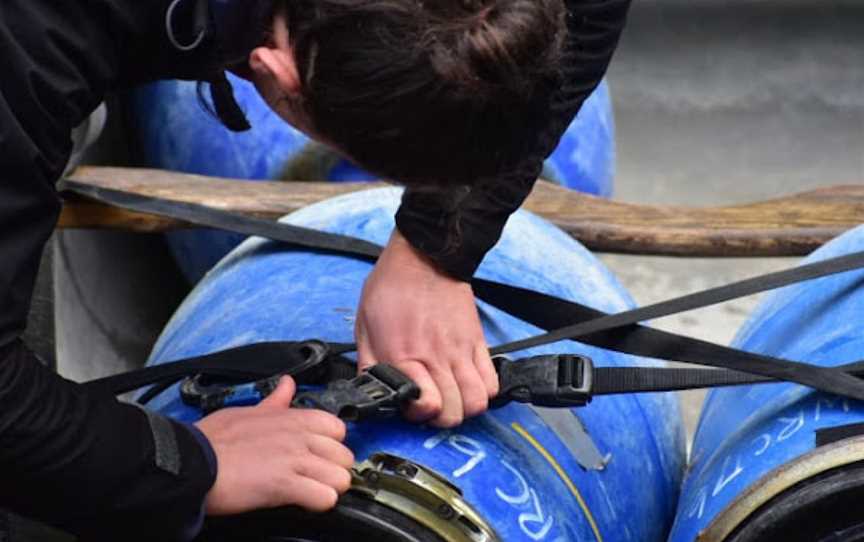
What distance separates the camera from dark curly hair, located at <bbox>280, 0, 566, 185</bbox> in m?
1.04

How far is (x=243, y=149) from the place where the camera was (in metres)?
2.32

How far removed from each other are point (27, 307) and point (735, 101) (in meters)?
3.38

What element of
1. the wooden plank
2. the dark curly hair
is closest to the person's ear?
the dark curly hair

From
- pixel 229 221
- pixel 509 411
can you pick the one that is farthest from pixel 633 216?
pixel 509 411

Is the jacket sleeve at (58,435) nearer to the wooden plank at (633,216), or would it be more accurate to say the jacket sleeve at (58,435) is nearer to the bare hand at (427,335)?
the bare hand at (427,335)

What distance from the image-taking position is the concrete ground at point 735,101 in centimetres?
382

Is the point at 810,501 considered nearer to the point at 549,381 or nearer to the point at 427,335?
the point at 549,381

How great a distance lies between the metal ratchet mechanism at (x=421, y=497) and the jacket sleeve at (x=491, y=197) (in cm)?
25

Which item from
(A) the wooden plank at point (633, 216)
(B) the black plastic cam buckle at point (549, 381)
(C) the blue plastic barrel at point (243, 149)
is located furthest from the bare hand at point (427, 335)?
(C) the blue plastic barrel at point (243, 149)

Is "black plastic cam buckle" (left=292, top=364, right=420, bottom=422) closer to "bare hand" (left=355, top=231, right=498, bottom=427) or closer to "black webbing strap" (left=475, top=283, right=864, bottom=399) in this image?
"bare hand" (left=355, top=231, right=498, bottom=427)

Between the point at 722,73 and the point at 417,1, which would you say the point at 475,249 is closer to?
the point at 417,1

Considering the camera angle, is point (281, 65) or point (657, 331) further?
point (657, 331)

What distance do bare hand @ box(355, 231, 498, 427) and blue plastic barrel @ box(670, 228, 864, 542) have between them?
0.21 metres

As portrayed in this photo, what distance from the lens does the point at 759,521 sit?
44.3 inches
